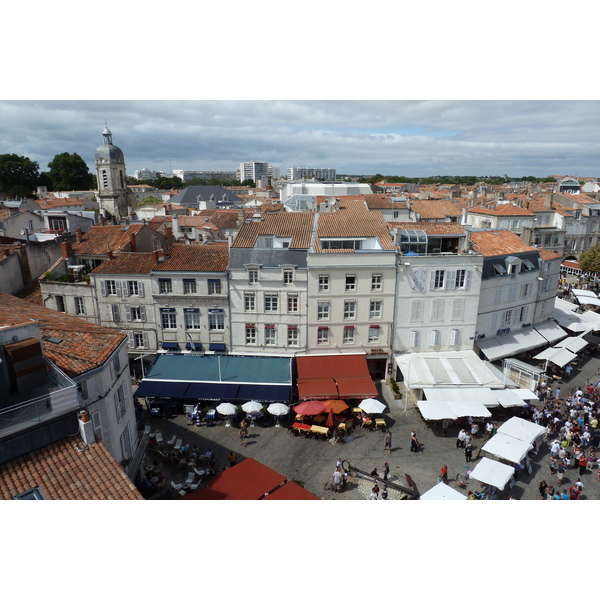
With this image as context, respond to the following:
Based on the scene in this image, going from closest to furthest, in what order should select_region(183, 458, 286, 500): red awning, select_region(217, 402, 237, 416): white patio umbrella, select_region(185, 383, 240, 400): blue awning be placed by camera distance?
select_region(183, 458, 286, 500): red awning < select_region(217, 402, 237, 416): white patio umbrella < select_region(185, 383, 240, 400): blue awning

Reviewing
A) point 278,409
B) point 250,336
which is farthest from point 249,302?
point 278,409

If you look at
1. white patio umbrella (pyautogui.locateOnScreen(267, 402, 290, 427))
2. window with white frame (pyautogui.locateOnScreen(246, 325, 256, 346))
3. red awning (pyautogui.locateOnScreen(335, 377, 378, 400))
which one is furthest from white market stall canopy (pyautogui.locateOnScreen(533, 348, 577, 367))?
window with white frame (pyautogui.locateOnScreen(246, 325, 256, 346))

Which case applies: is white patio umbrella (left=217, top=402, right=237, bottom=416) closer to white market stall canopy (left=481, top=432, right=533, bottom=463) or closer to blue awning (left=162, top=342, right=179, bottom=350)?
blue awning (left=162, top=342, right=179, bottom=350)

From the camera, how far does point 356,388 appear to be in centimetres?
2762

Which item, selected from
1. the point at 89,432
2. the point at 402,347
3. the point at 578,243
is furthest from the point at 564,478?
the point at 578,243

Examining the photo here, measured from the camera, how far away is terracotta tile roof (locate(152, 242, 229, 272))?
30.1 metres

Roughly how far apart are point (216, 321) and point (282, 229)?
8446mm

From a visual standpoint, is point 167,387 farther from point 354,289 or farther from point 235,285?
point 354,289

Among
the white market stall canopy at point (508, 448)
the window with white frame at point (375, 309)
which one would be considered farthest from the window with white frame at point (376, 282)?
the white market stall canopy at point (508, 448)

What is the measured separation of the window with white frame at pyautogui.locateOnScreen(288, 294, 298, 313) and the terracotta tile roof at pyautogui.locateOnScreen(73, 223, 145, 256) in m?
14.2

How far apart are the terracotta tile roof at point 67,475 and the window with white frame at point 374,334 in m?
21.0

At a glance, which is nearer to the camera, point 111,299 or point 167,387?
point 167,387

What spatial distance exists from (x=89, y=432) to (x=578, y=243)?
77.0 m

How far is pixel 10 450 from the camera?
39.5ft
